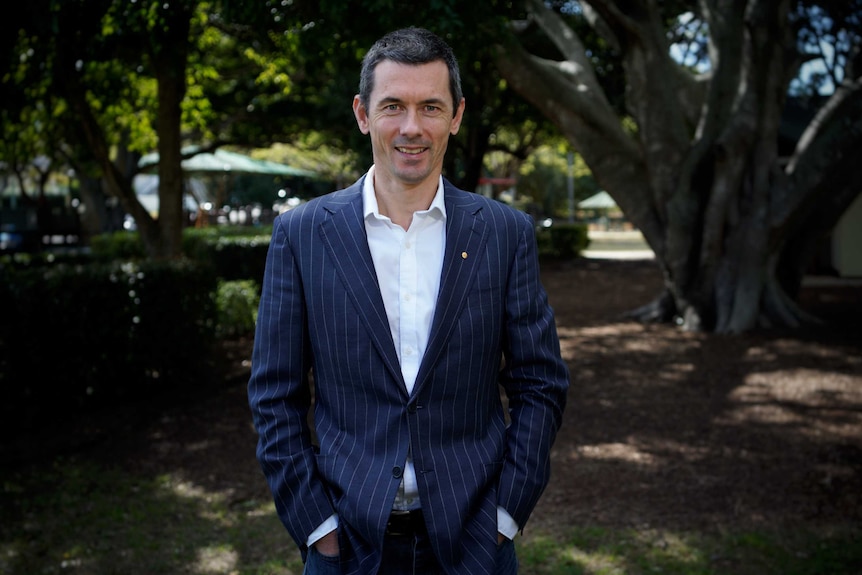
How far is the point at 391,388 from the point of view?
89.2 inches

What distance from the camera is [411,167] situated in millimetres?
2355

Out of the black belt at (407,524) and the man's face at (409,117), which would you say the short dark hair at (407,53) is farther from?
the black belt at (407,524)

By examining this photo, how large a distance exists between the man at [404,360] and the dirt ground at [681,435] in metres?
3.20

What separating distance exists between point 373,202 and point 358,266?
0.20 m

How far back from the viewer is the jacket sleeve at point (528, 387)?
2342mm

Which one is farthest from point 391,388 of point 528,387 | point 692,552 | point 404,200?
point 692,552

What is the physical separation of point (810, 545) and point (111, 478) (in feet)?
15.1

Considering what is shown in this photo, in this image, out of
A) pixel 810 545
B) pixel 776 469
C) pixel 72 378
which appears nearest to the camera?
pixel 810 545

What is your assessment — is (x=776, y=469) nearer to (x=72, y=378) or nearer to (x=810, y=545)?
(x=810, y=545)

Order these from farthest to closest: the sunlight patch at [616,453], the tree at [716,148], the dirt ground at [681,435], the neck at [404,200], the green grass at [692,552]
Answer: the tree at [716,148] < the sunlight patch at [616,453] < the dirt ground at [681,435] < the green grass at [692,552] < the neck at [404,200]

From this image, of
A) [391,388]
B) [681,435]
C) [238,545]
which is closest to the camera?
[391,388]

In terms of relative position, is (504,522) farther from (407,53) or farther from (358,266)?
(407,53)

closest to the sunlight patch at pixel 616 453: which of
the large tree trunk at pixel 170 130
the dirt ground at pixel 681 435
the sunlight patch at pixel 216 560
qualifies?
the dirt ground at pixel 681 435

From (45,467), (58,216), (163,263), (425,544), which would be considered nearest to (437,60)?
(425,544)
